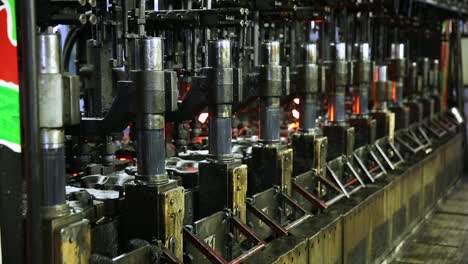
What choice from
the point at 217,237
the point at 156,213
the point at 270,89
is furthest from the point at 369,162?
the point at 156,213

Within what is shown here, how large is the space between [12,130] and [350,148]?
353cm

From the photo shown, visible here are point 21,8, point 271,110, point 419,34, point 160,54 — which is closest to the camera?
point 21,8

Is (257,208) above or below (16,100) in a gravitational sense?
below

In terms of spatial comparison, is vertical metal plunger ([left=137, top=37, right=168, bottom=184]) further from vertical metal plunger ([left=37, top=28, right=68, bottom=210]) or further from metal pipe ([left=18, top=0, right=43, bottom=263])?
metal pipe ([left=18, top=0, right=43, bottom=263])

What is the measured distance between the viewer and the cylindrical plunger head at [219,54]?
292cm

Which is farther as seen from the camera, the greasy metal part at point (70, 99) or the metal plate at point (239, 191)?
the metal plate at point (239, 191)

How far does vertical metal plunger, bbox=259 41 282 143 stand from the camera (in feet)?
11.5

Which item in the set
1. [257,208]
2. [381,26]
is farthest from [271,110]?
[381,26]

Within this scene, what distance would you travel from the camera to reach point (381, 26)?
23.2 ft

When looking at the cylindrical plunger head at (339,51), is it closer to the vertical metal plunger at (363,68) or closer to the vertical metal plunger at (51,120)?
the vertical metal plunger at (363,68)

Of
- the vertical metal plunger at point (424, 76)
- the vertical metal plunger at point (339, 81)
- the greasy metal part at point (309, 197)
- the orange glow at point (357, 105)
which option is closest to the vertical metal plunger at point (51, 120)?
the greasy metal part at point (309, 197)

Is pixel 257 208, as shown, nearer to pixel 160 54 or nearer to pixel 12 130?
pixel 160 54

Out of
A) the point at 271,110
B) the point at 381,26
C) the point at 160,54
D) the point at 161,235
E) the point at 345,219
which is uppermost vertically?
the point at 381,26

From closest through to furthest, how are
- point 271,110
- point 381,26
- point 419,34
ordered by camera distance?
point 271,110, point 381,26, point 419,34
